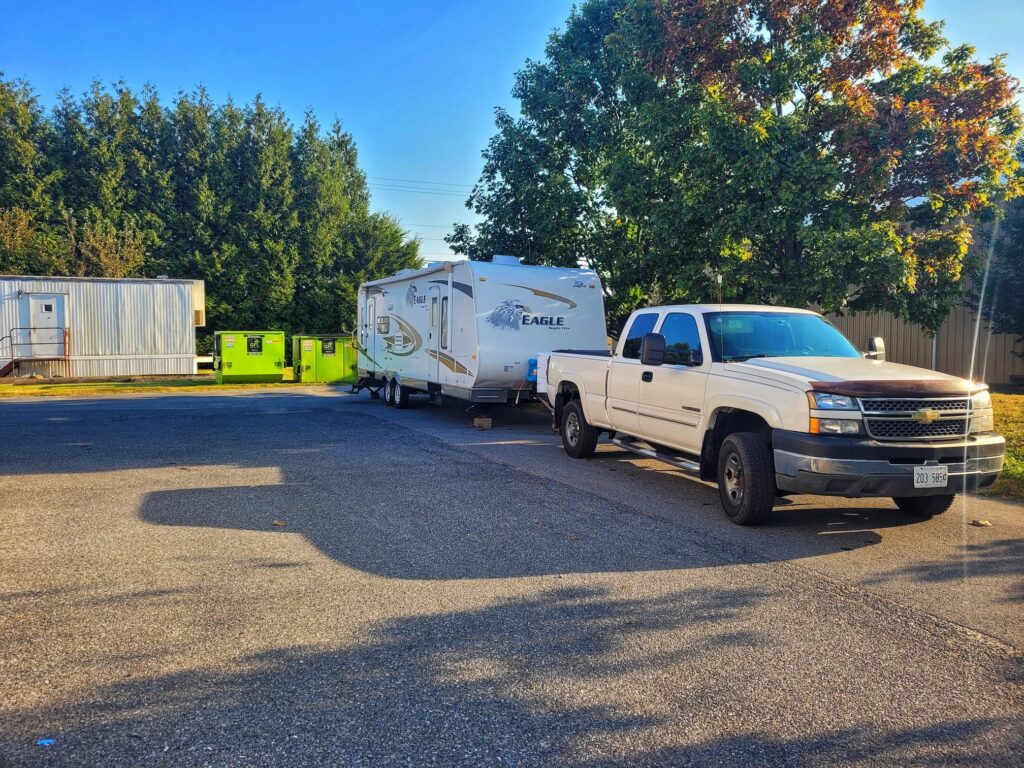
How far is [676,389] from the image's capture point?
8414 millimetres

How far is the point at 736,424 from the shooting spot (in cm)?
775

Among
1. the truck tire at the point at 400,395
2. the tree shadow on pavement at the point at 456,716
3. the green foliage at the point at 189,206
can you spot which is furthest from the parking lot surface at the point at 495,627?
the green foliage at the point at 189,206

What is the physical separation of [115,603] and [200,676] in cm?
143

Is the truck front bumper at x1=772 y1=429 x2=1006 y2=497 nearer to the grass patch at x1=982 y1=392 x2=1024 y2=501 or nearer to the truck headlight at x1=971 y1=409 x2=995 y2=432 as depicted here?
the truck headlight at x1=971 y1=409 x2=995 y2=432

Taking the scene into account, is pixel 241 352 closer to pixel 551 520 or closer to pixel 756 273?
pixel 756 273

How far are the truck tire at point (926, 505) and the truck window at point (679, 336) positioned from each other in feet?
7.98

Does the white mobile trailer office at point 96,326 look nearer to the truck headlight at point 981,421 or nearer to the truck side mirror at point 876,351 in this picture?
the truck side mirror at point 876,351

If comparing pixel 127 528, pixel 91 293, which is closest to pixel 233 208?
pixel 91 293

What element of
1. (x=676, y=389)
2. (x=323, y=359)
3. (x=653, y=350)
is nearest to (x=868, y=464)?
(x=676, y=389)

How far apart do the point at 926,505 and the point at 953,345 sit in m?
21.8

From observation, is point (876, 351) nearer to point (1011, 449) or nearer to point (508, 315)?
point (1011, 449)

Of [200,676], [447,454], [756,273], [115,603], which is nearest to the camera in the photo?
[200,676]

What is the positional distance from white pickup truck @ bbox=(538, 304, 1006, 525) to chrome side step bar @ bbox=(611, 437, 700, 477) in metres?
0.02

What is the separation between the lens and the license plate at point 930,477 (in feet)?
21.1
